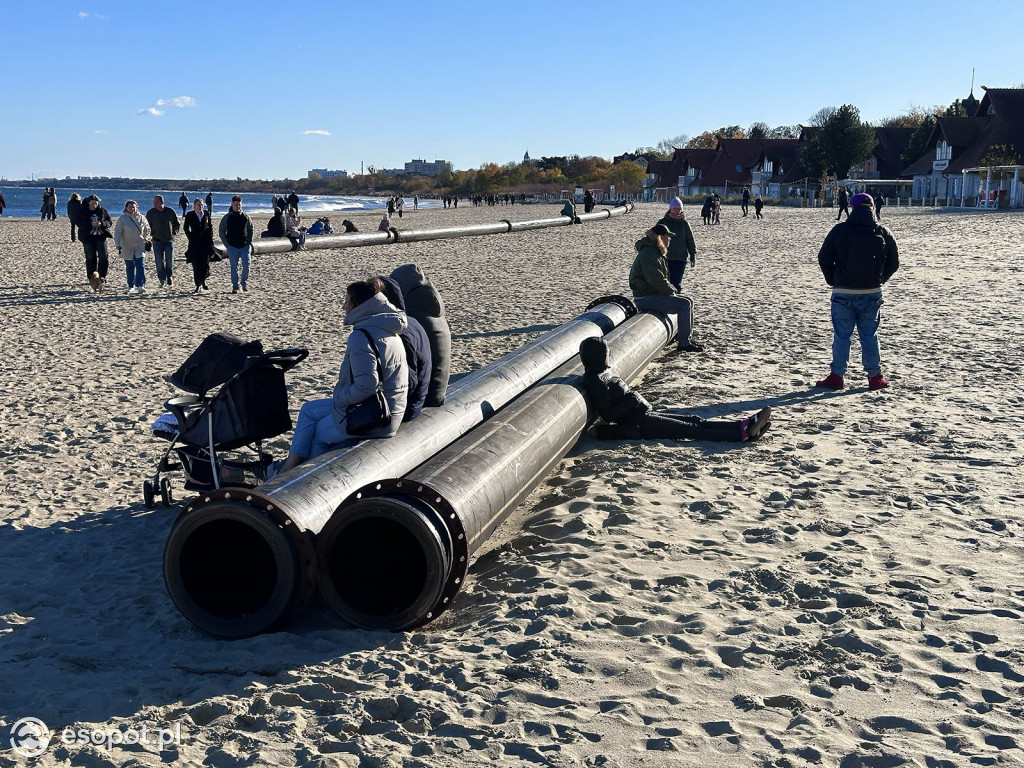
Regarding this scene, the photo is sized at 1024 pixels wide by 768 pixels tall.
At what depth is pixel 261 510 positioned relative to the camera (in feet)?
14.8

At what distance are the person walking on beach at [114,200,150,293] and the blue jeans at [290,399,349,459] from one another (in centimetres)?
1254

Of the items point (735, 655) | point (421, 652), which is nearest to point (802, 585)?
point (735, 655)

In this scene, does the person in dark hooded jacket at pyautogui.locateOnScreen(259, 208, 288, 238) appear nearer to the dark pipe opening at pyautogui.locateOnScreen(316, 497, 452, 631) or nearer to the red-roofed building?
the dark pipe opening at pyautogui.locateOnScreen(316, 497, 452, 631)

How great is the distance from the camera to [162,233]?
18109mm

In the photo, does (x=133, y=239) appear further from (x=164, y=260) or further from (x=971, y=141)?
(x=971, y=141)

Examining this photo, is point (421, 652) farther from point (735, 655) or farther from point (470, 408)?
point (470, 408)

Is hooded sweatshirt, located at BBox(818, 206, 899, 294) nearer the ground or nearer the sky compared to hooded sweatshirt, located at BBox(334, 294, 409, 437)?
nearer the sky

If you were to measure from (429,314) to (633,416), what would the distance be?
2231 mm

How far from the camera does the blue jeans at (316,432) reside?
5746mm

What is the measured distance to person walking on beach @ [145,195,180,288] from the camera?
17986 mm

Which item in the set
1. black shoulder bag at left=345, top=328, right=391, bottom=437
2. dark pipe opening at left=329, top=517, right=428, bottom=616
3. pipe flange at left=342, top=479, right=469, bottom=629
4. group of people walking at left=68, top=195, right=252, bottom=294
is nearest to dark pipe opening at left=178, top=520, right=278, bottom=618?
dark pipe opening at left=329, top=517, right=428, bottom=616

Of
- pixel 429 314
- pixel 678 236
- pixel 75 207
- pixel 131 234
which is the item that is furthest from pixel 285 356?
pixel 75 207

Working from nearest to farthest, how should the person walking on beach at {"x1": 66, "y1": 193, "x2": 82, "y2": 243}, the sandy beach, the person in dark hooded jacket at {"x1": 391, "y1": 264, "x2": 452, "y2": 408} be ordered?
the sandy beach, the person in dark hooded jacket at {"x1": 391, "y1": 264, "x2": 452, "y2": 408}, the person walking on beach at {"x1": 66, "y1": 193, "x2": 82, "y2": 243}

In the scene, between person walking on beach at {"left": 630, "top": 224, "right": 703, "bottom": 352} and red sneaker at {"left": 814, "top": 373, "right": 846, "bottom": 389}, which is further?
person walking on beach at {"left": 630, "top": 224, "right": 703, "bottom": 352}
